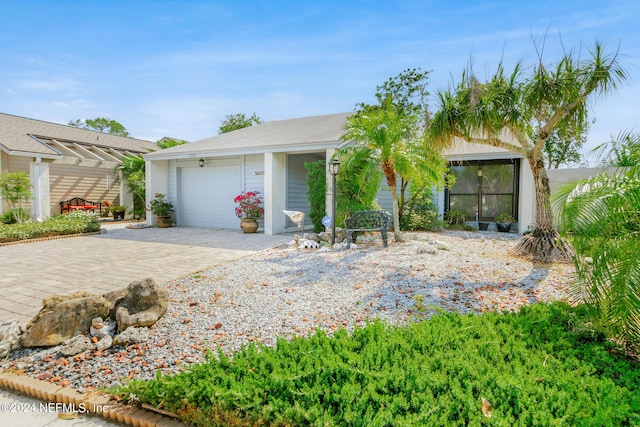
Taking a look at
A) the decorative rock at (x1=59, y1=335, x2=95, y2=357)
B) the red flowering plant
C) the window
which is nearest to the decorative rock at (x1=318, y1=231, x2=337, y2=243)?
the red flowering plant

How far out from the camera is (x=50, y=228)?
388 inches

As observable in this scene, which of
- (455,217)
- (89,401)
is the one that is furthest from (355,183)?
(89,401)

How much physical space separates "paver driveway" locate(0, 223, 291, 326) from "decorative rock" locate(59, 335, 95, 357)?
1.06 meters

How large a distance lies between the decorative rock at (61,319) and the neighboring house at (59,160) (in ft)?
40.0

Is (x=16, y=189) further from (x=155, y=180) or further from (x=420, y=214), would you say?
(x=420, y=214)

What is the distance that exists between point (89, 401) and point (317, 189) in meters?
8.12

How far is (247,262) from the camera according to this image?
20.6ft

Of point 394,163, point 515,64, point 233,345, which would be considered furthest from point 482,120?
point 233,345

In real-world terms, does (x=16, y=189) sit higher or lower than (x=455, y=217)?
higher

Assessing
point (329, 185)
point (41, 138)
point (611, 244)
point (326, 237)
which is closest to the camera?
point (611, 244)

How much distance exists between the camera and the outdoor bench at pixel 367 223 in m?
7.55

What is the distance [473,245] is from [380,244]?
220 centimetres

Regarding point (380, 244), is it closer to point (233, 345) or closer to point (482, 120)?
point (482, 120)

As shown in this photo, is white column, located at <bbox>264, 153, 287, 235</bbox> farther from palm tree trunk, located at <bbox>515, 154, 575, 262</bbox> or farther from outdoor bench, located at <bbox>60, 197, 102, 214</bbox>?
outdoor bench, located at <bbox>60, 197, 102, 214</bbox>
